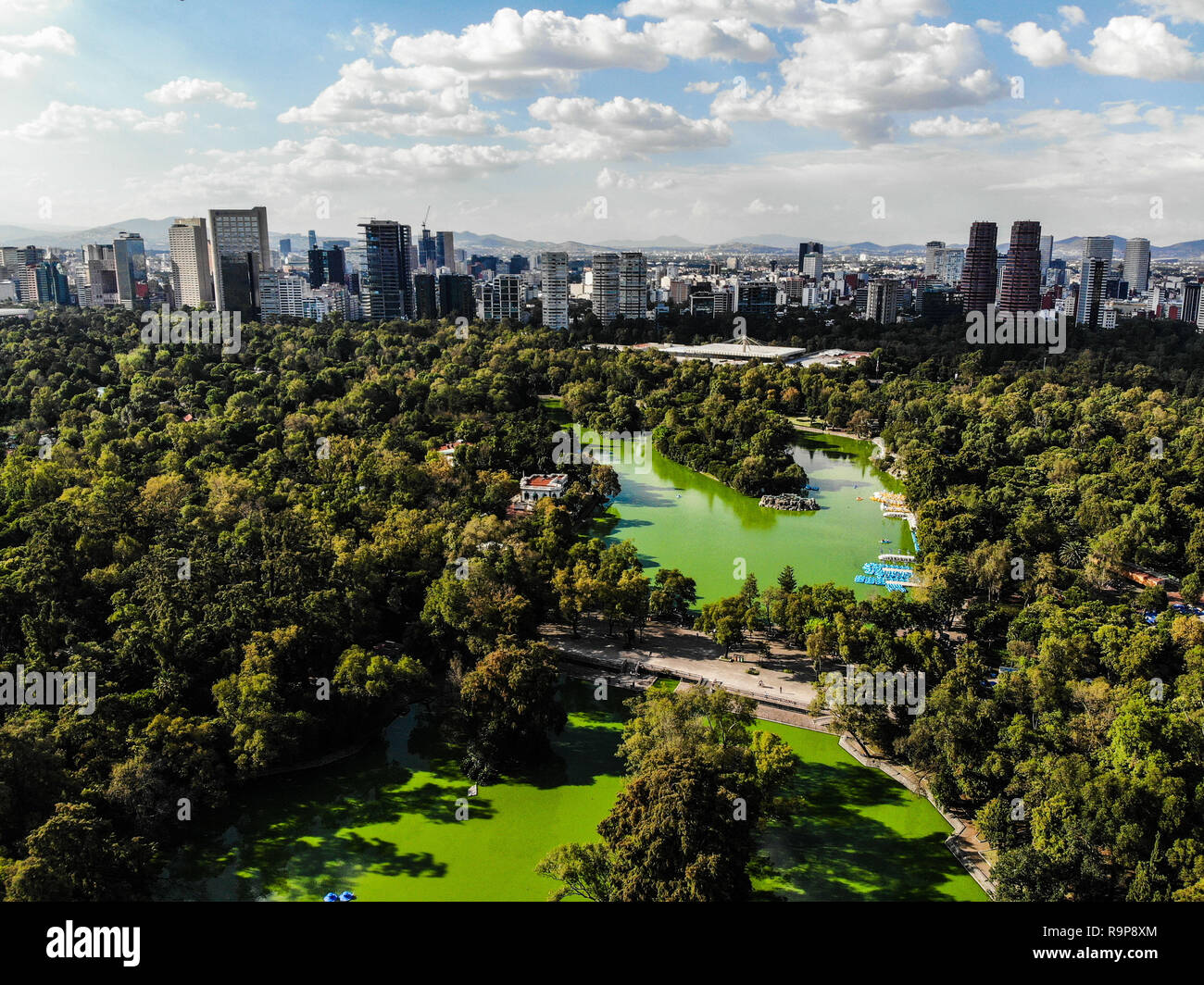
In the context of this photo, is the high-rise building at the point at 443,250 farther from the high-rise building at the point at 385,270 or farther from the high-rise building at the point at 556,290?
the high-rise building at the point at 556,290

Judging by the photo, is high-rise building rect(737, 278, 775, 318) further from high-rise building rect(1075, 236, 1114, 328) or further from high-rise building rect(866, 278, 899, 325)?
high-rise building rect(1075, 236, 1114, 328)

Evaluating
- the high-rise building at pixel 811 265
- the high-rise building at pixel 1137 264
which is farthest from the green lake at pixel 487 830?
the high-rise building at pixel 811 265

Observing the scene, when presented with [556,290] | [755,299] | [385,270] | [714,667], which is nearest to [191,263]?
[385,270]

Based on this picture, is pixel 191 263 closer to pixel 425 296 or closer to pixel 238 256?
pixel 238 256

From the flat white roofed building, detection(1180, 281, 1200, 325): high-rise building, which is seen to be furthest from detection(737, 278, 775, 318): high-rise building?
the flat white roofed building

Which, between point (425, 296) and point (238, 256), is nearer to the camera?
point (238, 256)

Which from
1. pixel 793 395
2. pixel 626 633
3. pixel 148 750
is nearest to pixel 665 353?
pixel 793 395
